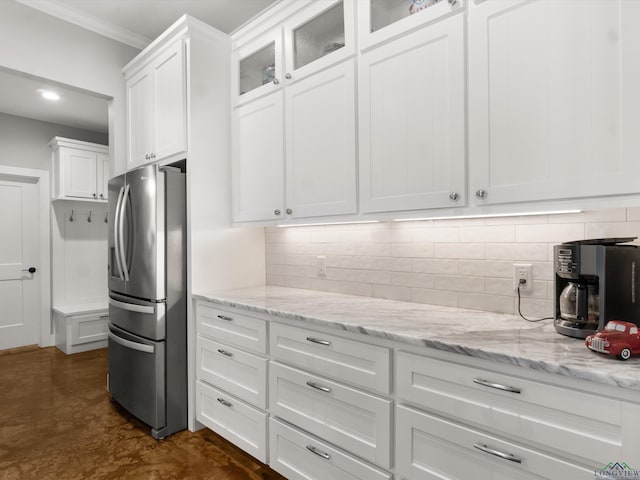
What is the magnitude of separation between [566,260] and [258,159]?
179 cm

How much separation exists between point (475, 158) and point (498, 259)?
52 centimetres

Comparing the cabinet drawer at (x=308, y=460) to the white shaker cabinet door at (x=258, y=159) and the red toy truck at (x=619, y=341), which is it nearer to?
the red toy truck at (x=619, y=341)

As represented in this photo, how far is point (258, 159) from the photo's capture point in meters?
2.44

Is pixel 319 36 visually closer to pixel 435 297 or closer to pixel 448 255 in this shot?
pixel 448 255

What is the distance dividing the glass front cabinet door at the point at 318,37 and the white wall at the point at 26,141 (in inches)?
156

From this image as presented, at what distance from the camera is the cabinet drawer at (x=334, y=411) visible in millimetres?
1462

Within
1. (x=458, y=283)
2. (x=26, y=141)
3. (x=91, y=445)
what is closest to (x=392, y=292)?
(x=458, y=283)

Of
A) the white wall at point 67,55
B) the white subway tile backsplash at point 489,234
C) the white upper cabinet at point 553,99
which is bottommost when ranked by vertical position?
the white subway tile backsplash at point 489,234

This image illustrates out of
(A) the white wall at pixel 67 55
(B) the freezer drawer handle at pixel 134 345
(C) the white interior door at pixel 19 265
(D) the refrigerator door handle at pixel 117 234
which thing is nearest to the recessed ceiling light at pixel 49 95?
(C) the white interior door at pixel 19 265

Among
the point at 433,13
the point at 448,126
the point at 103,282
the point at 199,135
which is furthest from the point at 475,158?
the point at 103,282

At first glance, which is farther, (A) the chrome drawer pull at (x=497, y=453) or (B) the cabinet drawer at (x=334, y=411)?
(B) the cabinet drawer at (x=334, y=411)

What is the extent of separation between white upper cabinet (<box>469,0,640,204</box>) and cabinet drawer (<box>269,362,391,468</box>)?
3.10 feet

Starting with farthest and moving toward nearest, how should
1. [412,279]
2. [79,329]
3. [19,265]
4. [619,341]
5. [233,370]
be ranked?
1. [19,265]
2. [79,329]
3. [233,370]
4. [412,279]
5. [619,341]

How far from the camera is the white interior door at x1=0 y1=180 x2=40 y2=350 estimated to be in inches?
172
